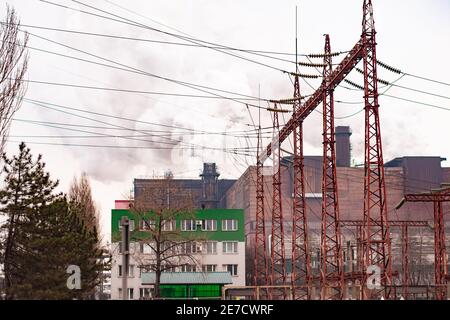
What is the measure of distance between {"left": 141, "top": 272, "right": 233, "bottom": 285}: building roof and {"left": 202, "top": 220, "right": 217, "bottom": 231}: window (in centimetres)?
1170

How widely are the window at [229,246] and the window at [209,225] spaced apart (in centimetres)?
244

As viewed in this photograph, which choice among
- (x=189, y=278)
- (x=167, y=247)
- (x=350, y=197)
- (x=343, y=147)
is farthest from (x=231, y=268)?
(x=343, y=147)

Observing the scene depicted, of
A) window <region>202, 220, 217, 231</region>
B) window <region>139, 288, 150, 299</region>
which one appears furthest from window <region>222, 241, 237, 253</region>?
window <region>139, 288, 150, 299</region>

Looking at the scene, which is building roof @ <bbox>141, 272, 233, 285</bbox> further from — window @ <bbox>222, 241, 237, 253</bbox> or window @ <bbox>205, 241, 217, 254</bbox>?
window @ <bbox>222, 241, 237, 253</bbox>

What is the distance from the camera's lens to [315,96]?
49.5m

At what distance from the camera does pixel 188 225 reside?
294ft

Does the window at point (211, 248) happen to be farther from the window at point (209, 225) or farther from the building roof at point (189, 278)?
the building roof at point (189, 278)

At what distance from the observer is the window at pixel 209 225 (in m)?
87.2

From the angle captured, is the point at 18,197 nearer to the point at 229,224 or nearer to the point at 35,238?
the point at 35,238

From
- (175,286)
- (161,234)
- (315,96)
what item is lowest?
(175,286)
